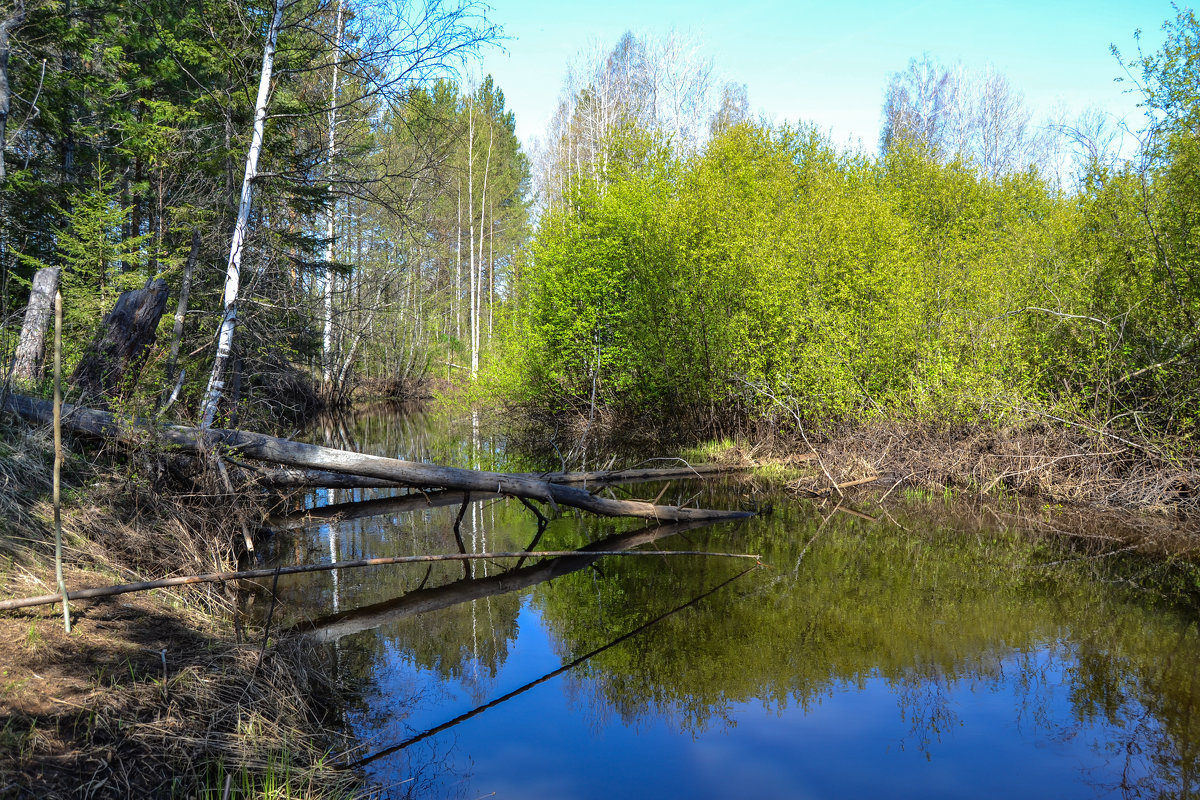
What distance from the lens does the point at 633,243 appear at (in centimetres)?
1535

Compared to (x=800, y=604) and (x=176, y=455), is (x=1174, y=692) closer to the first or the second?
(x=800, y=604)

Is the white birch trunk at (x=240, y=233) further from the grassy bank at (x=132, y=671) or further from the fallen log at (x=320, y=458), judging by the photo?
the grassy bank at (x=132, y=671)

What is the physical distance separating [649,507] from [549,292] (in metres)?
8.86

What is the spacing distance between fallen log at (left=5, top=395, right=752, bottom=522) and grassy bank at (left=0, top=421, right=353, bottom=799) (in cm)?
28

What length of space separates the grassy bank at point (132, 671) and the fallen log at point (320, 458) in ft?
0.93

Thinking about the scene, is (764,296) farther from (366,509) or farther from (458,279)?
(458,279)

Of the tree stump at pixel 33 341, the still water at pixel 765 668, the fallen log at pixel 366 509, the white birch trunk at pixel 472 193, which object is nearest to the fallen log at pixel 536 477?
the fallen log at pixel 366 509

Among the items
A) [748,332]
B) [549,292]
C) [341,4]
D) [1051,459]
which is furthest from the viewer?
[549,292]

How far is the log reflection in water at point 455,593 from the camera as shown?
5797mm

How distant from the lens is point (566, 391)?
17031 millimetres

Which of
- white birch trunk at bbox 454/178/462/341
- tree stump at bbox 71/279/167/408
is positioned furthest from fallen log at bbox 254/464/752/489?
white birch trunk at bbox 454/178/462/341

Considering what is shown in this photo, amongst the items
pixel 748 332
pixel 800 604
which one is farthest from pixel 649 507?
pixel 748 332

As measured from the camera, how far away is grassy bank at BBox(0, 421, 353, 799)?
3150 millimetres

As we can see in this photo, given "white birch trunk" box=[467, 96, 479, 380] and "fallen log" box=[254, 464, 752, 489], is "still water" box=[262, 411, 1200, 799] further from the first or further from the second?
"white birch trunk" box=[467, 96, 479, 380]
